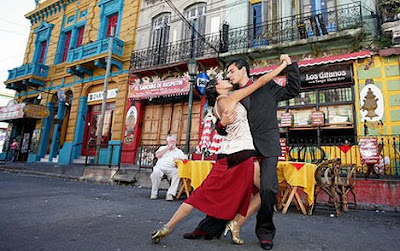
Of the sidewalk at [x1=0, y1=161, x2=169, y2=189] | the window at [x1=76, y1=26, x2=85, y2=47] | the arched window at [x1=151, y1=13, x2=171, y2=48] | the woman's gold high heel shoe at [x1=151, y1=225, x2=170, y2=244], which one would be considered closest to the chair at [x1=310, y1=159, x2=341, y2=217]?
the woman's gold high heel shoe at [x1=151, y1=225, x2=170, y2=244]

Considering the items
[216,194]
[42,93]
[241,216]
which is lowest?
[241,216]

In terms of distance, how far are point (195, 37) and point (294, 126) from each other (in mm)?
6394

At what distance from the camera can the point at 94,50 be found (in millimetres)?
13938

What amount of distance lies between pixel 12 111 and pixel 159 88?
12.0 m

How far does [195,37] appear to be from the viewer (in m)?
12.1

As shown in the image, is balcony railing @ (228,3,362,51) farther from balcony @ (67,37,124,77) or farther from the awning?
balcony @ (67,37,124,77)

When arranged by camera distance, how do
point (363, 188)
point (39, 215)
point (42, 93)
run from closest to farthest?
point (39, 215) → point (363, 188) → point (42, 93)

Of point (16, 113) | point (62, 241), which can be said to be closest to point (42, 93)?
point (16, 113)

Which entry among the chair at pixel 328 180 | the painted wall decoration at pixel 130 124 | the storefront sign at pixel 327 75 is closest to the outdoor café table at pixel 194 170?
the chair at pixel 328 180

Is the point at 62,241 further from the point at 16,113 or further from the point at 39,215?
the point at 16,113

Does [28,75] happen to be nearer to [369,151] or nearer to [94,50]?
[94,50]

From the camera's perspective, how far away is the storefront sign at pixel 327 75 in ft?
27.7

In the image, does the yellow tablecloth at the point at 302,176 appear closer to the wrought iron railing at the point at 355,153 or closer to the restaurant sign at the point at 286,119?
the wrought iron railing at the point at 355,153

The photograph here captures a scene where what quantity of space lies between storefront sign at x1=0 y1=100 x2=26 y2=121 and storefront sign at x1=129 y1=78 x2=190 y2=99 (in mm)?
8582
